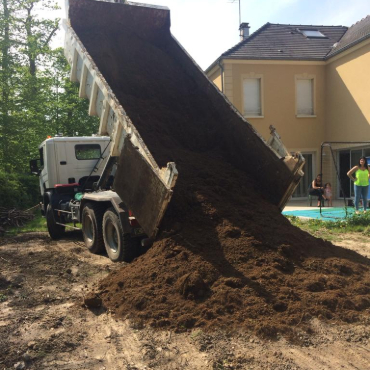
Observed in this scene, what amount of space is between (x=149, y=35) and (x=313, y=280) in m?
6.70

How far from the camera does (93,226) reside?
694 centimetres

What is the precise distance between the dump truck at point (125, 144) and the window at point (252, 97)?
341 inches

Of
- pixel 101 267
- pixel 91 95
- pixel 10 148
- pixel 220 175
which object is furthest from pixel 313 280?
pixel 10 148

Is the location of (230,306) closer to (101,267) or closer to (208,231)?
(208,231)

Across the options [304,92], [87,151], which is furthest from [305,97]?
[87,151]

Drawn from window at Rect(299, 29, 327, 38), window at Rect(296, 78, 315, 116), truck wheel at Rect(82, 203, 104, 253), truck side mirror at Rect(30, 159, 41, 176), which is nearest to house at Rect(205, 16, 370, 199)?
window at Rect(296, 78, 315, 116)

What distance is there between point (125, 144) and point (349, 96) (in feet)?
43.6

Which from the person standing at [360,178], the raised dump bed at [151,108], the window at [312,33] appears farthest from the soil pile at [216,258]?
the window at [312,33]

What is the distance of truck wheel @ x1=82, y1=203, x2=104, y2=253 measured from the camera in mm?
6828

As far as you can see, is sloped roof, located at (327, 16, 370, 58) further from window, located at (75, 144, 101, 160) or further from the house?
window, located at (75, 144, 101, 160)

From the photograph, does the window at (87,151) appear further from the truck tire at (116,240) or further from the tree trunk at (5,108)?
the tree trunk at (5,108)

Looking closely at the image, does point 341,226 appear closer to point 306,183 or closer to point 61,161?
point 61,161

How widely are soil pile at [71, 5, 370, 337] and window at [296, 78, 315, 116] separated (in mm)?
11239

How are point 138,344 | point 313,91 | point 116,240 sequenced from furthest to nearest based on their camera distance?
point 313,91
point 116,240
point 138,344
